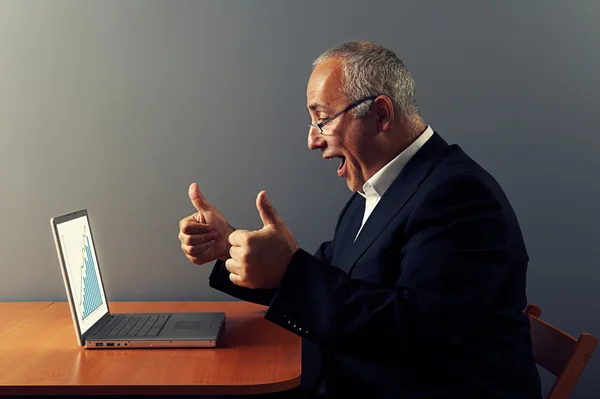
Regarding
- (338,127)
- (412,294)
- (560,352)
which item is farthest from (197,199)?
(560,352)

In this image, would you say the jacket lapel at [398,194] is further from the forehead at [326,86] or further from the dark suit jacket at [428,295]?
the forehead at [326,86]

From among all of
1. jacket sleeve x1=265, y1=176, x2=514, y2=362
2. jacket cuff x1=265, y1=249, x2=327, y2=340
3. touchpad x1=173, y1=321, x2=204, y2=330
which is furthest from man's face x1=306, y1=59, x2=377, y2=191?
touchpad x1=173, y1=321, x2=204, y2=330

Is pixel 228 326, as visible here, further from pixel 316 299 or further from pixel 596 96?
pixel 596 96

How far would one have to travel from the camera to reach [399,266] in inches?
58.9

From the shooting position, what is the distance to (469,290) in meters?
1.33

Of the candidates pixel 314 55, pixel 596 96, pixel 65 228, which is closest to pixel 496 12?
pixel 596 96

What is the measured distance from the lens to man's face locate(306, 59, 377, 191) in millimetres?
1652

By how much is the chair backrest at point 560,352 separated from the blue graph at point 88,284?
1245mm

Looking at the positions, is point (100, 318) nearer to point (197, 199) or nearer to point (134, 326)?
point (134, 326)

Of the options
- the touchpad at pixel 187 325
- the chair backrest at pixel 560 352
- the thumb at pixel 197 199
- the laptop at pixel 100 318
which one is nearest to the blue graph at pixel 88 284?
the laptop at pixel 100 318

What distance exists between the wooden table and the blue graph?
10 cm

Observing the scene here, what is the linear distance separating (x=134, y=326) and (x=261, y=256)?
26.1 inches

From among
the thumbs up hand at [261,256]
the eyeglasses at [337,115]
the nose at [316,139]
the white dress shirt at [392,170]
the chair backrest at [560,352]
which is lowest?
the chair backrest at [560,352]

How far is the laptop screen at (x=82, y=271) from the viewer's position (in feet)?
5.38
